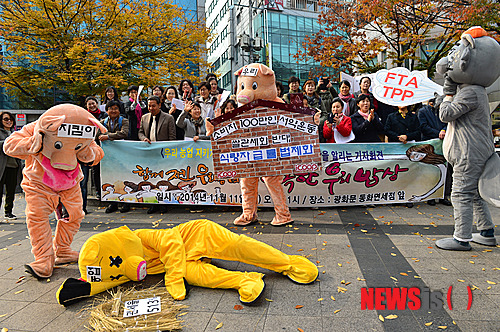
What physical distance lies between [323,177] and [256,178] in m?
1.61

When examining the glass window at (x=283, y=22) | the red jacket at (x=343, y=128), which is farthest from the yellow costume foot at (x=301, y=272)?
the glass window at (x=283, y=22)

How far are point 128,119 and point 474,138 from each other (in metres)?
6.31

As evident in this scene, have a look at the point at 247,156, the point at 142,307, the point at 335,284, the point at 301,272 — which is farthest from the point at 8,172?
the point at 335,284

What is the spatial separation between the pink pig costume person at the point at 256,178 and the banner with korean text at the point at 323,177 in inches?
37.8

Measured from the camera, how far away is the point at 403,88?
6152mm

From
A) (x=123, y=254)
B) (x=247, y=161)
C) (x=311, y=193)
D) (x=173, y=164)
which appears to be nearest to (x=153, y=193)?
(x=173, y=164)

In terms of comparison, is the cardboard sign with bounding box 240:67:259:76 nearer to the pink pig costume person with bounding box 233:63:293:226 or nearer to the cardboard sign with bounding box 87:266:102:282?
the pink pig costume person with bounding box 233:63:293:226

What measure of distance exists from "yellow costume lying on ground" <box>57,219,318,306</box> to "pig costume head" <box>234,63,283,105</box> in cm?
244

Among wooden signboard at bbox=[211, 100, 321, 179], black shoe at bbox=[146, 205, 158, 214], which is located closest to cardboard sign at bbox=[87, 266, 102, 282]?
wooden signboard at bbox=[211, 100, 321, 179]

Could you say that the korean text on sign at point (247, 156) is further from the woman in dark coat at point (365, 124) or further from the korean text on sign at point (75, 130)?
the woman in dark coat at point (365, 124)

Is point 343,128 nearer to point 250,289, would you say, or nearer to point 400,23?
point 250,289

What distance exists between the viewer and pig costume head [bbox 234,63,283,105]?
5.27 m

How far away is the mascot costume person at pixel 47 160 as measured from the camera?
3.68 meters

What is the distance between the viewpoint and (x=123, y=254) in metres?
3.11
